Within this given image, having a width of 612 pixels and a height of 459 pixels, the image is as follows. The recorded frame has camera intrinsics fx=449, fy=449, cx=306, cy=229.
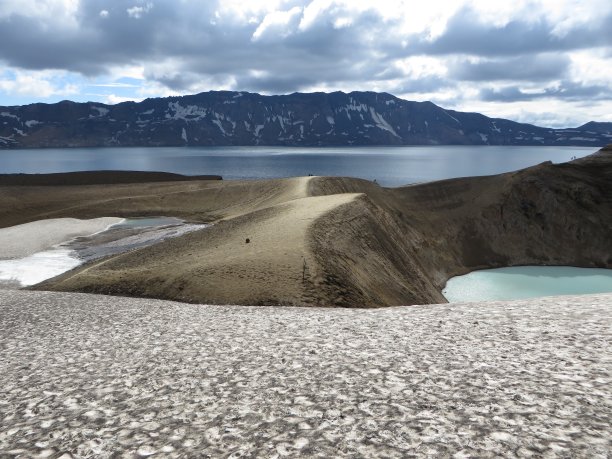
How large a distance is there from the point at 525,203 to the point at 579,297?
73.6 meters

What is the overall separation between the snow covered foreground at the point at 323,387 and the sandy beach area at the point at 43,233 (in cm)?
4734

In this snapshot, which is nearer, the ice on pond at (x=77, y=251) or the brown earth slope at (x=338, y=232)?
the brown earth slope at (x=338, y=232)

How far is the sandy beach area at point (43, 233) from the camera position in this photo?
61.9 m

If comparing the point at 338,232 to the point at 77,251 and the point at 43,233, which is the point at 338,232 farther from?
the point at 43,233

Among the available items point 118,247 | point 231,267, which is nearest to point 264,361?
point 231,267

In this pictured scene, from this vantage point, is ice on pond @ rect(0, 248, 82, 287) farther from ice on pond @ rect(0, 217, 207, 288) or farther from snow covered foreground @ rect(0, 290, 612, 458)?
snow covered foreground @ rect(0, 290, 612, 458)

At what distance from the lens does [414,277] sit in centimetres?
4984

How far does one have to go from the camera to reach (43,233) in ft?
236

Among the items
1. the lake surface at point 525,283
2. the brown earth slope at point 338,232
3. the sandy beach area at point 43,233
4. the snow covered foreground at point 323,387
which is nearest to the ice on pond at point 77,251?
the sandy beach area at point 43,233

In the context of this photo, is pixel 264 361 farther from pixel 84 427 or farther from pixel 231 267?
pixel 231 267

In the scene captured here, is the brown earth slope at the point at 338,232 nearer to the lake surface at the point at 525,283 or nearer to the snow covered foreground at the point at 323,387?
the lake surface at the point at 525,283

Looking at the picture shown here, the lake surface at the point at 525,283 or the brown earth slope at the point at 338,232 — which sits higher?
the brown earth slope at the point at 338,232

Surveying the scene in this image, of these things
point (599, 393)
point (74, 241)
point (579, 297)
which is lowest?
point (74, 241)

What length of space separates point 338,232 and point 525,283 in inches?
1717
